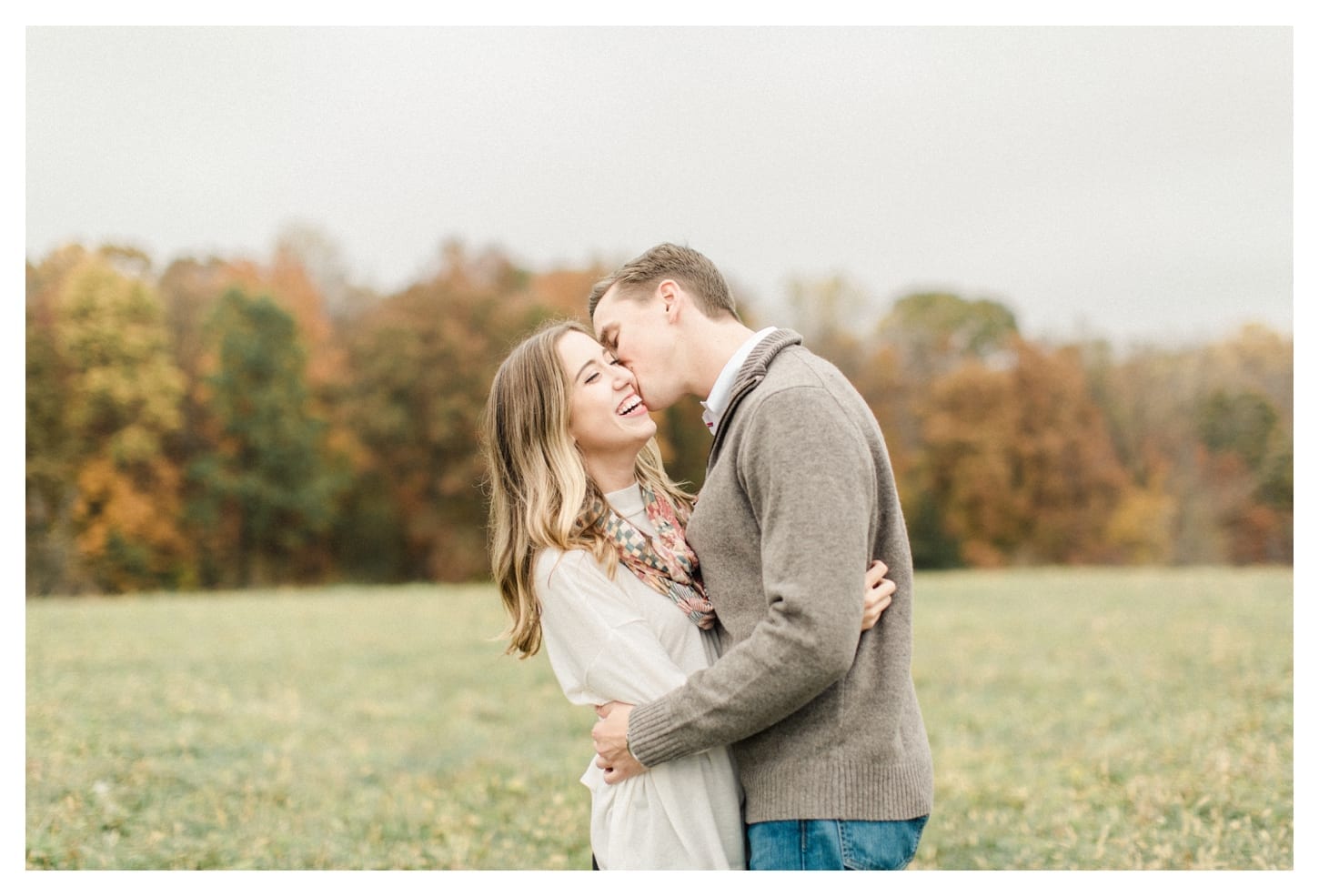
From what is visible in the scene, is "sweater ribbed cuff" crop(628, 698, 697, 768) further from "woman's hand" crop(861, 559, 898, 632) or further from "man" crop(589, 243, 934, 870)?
"woman's hand" crop(861, 559, 898, 632)

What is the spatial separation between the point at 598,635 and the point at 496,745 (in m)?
5.63

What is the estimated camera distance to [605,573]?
8.96 ft

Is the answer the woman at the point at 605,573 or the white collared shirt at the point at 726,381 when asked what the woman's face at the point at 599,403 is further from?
the white collared shirt at the point at 726,381

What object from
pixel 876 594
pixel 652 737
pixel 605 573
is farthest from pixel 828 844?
pixel 605 573

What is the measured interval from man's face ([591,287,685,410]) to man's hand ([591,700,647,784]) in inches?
31.9

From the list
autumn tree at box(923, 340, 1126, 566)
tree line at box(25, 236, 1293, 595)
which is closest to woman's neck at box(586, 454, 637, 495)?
tree line at box(25, 236, 1293, 595)

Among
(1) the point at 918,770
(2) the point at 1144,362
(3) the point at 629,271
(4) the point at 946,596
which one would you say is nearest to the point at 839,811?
(1) the point at 918,770

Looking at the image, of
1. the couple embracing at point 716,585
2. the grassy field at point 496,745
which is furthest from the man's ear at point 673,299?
the grassy field at point 496,745

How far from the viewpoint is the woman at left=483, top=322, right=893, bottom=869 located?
267cm

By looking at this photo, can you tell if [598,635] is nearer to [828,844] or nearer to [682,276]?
[828,844]

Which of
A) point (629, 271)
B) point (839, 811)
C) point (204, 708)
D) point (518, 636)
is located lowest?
point (204, 708)

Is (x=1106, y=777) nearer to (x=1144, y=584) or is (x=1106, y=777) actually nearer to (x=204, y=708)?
(x=204, y=708)

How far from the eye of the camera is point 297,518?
26719 mm

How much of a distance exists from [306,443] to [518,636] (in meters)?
25.3
